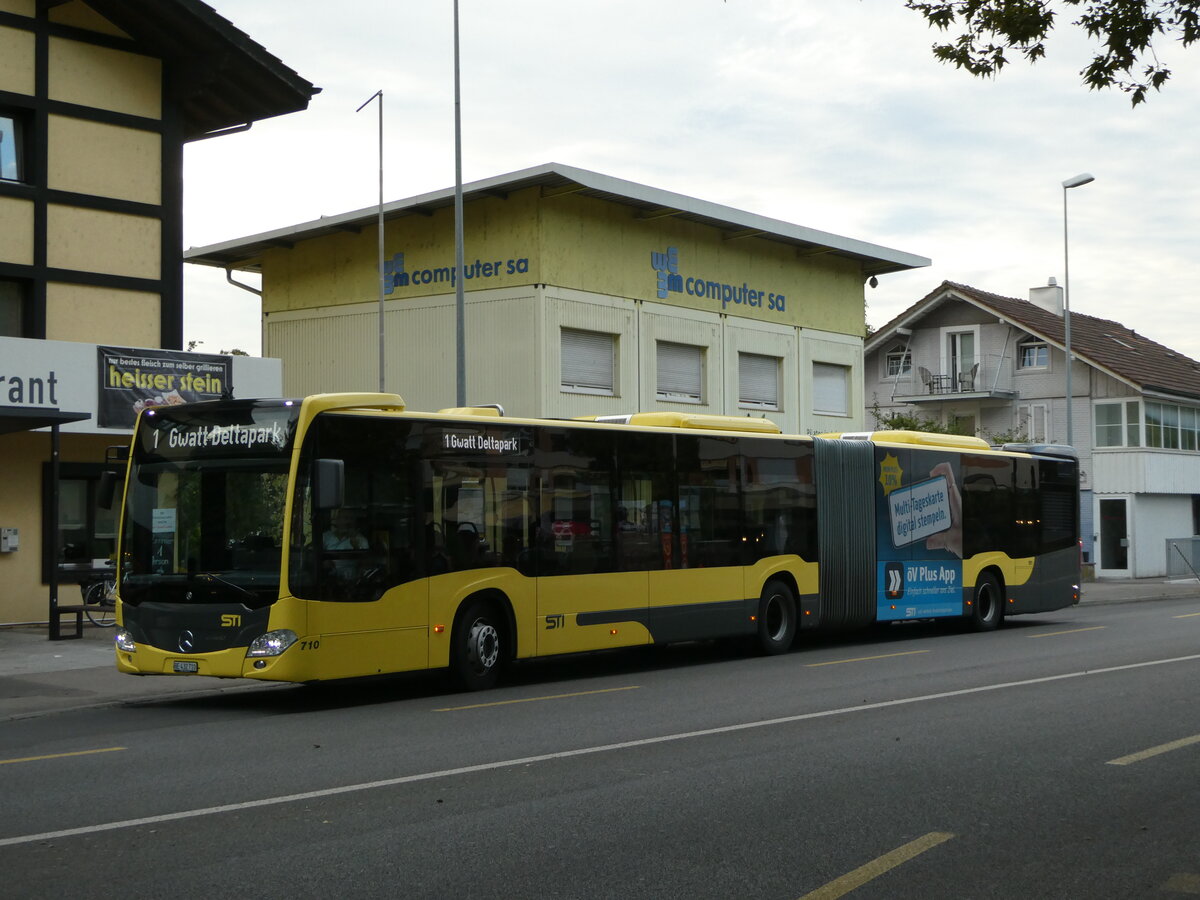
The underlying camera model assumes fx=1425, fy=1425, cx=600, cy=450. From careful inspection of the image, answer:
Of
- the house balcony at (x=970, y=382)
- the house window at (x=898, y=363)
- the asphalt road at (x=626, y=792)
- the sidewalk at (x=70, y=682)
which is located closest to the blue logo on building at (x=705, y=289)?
the sidewalk at (x=70, y=682)

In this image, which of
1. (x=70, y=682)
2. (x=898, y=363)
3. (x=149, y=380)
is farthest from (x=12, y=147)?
(x=898, y=363)

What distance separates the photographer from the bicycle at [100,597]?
21.7 metres

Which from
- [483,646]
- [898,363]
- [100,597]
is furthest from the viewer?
[898,363]

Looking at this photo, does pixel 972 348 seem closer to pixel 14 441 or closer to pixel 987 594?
pixel 987 594

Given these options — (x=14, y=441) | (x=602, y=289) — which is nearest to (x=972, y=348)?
(x=602, y=289)

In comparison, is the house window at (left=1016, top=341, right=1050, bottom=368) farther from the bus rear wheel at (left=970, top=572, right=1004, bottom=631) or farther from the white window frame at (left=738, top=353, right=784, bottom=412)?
the bus rear wheel at (left=970, top=572, right=1004, bottom=631)

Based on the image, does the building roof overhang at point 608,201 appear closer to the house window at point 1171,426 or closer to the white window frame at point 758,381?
the white window frame at point 758,381

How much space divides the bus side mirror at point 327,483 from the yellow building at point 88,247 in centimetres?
984

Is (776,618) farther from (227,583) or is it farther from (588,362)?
(588,362)

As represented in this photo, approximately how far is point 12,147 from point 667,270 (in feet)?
44.8

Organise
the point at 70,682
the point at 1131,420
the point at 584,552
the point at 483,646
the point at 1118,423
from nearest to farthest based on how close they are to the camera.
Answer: the point at 483,646 < the point at 70,682 < the point at 584,552 < the point at 1131,420 < the point at 1118,423

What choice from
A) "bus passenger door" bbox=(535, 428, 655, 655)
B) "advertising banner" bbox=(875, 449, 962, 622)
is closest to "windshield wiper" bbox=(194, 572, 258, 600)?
"bus passenger door" bbox=(535, 428, 655, 655)

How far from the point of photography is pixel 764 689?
556 inches

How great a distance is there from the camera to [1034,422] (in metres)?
51.2
